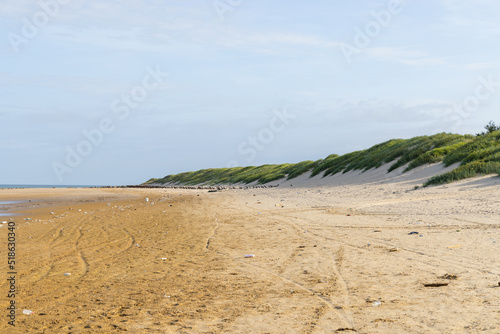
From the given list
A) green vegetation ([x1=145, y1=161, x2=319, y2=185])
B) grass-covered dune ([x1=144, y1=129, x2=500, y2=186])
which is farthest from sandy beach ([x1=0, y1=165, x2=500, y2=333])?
green vegetation ([x1=145, y1=161, x2=319, y2=185])

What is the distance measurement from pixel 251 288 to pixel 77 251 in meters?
5.49

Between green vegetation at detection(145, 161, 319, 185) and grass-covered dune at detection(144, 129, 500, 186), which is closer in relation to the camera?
grass-covered dune at detection(144, 129, 500, 186)

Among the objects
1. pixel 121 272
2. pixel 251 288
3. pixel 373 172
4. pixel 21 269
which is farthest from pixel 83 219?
pixel 373 172

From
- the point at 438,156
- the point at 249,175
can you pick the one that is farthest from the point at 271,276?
the point at 249,175

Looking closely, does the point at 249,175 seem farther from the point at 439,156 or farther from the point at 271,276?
the point at 271,276

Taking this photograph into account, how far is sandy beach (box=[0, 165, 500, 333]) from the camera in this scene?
16.4ft

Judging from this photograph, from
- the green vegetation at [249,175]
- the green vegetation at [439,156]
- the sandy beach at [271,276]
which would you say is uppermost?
the green vegetation at [249,175]

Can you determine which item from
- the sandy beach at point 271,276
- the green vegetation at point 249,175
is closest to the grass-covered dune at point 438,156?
the green vegetation at point 249,175

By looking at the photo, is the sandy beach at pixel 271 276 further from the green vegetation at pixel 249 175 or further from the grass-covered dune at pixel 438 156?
the green vegetation at pixel 249 175

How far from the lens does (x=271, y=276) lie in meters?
7.09

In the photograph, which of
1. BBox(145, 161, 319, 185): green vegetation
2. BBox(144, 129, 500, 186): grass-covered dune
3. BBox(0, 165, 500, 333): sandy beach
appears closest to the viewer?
BBox(0, 165, 500, 333): sandy beach

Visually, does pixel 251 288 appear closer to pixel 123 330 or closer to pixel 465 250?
pixel 123 330

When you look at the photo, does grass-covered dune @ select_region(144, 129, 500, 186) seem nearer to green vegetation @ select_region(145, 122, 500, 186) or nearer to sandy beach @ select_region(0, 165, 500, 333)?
green vegetation @ select_region(145, 122, 500, 186)

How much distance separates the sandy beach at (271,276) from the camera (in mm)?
5004
